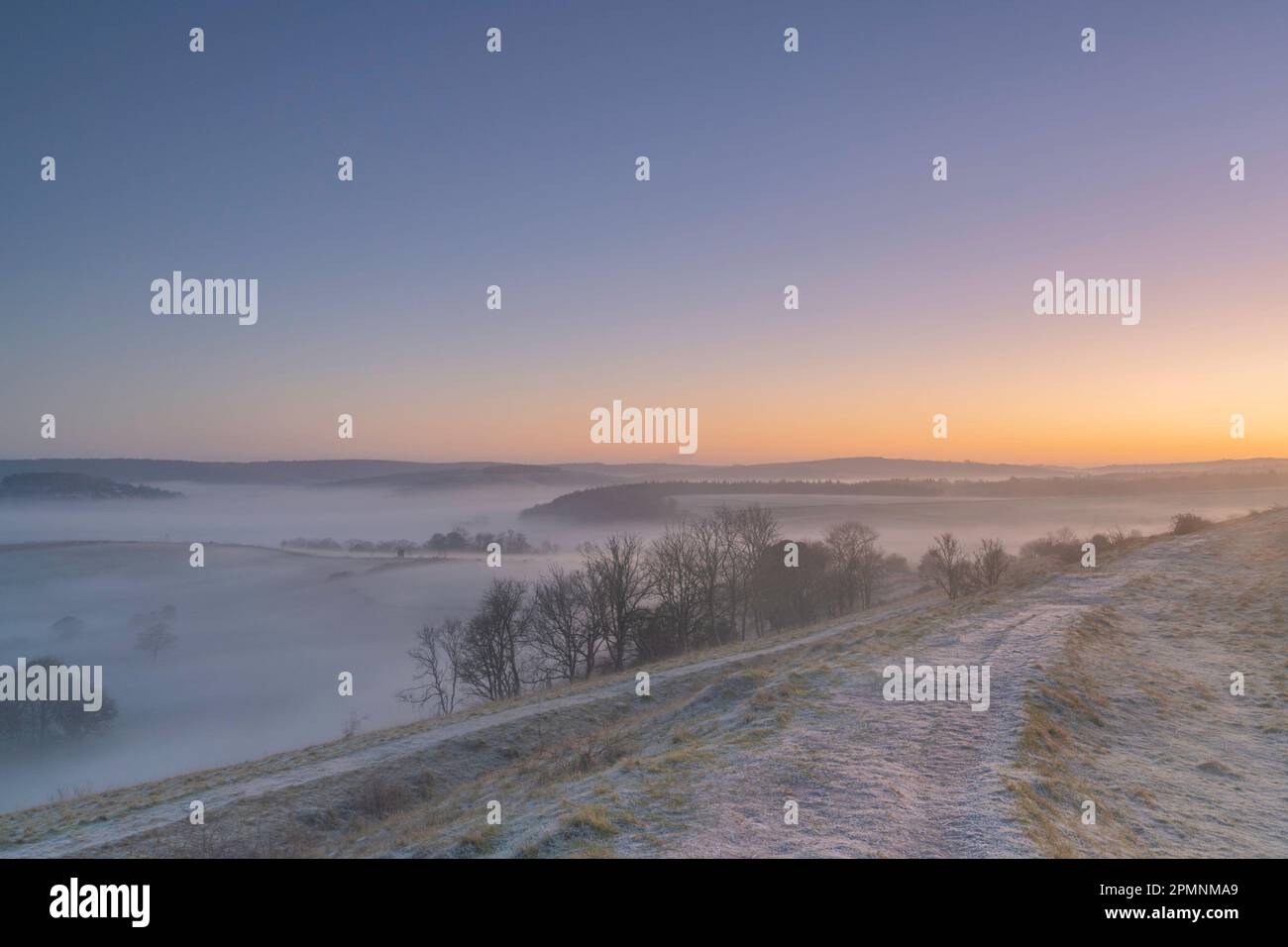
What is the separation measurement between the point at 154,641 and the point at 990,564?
176 m

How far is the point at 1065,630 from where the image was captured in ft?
75.3

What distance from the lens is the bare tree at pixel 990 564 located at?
53094 millimetres

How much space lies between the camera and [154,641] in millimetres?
156625

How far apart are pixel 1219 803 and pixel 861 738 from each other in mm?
6076

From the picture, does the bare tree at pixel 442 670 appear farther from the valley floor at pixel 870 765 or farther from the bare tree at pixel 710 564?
the valley floor at pixel 870 765

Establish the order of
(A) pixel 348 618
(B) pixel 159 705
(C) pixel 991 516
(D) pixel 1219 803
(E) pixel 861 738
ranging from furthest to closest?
(A) pixel 348 618
(C) pixel 991 516
(B) pixel 159 705
(E) pixel 861 738
(D) pixel 1219 803

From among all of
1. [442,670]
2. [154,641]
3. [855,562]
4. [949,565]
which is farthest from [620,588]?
[154,641]

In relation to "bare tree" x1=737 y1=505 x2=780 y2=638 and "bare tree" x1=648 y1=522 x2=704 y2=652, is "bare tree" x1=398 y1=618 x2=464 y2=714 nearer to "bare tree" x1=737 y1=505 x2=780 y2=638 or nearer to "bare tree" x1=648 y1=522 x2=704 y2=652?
"bare tree" x1=648 y1=522 x2=704 y2=652

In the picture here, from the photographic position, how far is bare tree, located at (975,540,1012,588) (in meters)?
53.1

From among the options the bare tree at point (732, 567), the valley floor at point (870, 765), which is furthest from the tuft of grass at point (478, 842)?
the bare tree at point (732, 567)

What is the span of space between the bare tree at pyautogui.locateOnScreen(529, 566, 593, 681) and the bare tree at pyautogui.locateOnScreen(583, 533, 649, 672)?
2.69m

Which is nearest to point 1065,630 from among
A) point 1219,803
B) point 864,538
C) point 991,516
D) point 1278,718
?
point 1278,718

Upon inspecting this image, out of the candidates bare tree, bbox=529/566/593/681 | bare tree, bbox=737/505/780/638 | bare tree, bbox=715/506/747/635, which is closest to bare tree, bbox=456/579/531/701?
bare tree, bbox=529/566/593/681
